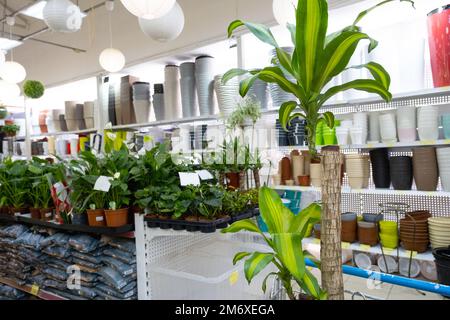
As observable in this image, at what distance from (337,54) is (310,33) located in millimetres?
82

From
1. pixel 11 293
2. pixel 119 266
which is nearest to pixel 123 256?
pixel 119 266

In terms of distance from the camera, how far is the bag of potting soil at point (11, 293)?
207 cm

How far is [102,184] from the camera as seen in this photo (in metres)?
1.55

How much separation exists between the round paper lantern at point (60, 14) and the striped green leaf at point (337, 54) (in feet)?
6.81

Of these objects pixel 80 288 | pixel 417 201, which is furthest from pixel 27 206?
pixel 417 201

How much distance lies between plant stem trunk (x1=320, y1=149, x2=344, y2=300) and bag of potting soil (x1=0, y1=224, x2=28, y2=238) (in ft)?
6.24

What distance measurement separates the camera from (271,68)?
2.82ft

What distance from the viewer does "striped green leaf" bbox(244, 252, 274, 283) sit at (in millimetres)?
812

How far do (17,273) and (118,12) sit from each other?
3809 millimetres

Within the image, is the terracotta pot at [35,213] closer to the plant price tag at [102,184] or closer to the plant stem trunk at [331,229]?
the plant price tag at [102,184]

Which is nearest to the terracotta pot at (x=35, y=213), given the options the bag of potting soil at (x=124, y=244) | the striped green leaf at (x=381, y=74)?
the bag of potting soil at (x=124, y=244)

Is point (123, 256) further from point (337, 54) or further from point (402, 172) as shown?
point (402, 172)

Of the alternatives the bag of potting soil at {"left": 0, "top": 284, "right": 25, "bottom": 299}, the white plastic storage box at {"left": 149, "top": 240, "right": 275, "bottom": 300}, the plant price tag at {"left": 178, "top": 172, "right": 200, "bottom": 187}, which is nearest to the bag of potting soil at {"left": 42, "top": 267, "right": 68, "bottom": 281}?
the bag of potting soil at {"left": 0, "top": 284, "right": 25, "bottom": 299}

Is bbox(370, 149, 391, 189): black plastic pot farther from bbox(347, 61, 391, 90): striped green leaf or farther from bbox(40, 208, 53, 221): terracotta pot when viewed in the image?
bbox(40, 208, 53, 221): terracotta pot
